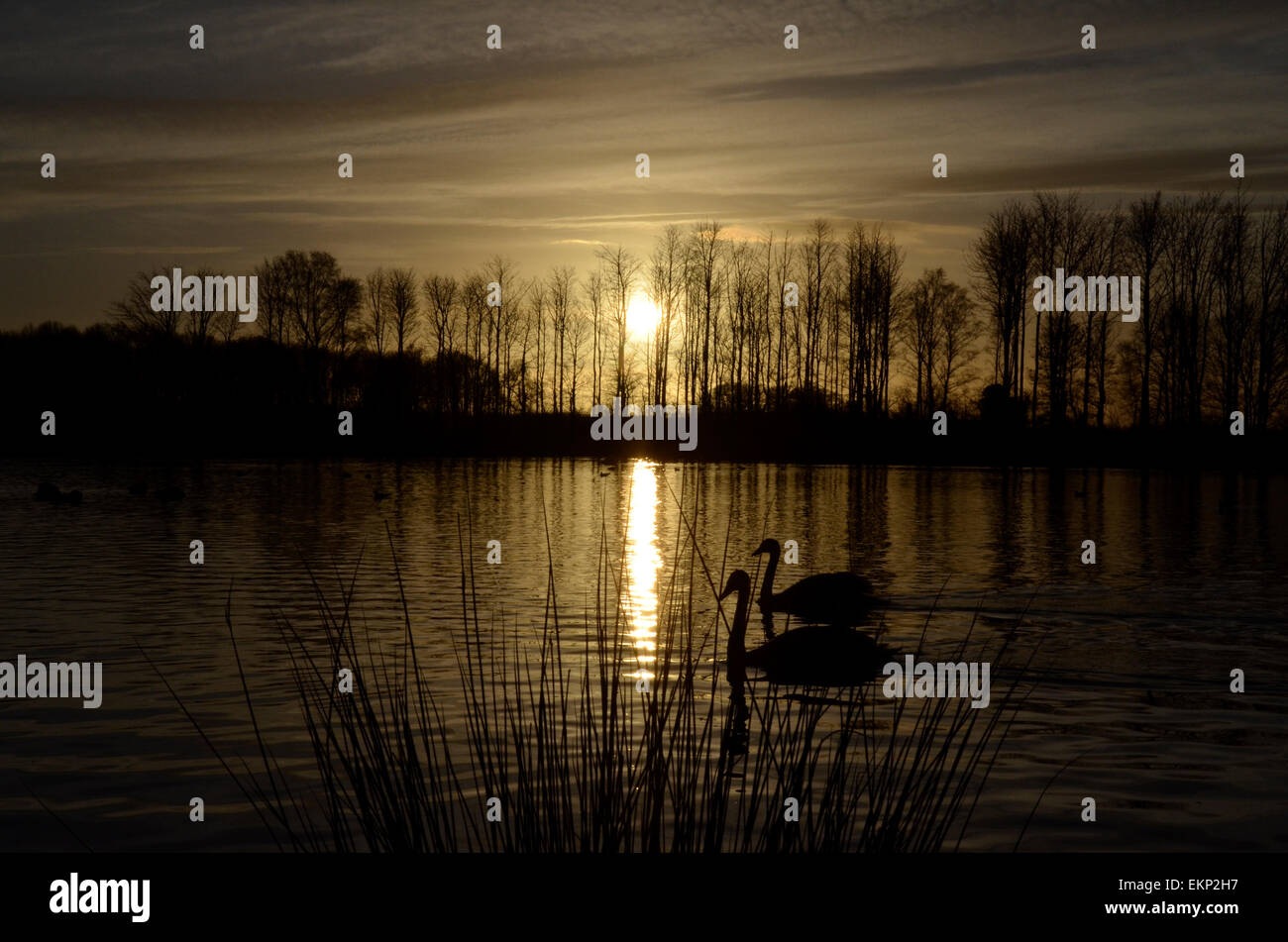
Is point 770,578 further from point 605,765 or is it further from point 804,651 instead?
point 605,765

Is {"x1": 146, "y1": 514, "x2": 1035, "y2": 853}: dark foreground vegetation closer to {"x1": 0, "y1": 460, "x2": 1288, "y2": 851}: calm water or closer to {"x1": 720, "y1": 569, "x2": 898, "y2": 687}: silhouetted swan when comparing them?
{"x1": 720, "y1": 569, "x2": 898, "y2": 687}: silhouetted swan

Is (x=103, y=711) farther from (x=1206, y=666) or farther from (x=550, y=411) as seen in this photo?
(x=550, y=411)

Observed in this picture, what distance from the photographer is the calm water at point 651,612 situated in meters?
8.38

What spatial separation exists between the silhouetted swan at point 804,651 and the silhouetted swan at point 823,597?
123 inches

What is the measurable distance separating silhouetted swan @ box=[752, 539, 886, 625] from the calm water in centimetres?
74

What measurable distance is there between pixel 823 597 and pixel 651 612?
2.46 meters

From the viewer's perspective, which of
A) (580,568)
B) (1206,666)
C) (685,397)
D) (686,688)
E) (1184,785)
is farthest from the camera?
(685,397)

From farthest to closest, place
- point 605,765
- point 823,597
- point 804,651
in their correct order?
point 823,597 < point 804,651 < point 605,765

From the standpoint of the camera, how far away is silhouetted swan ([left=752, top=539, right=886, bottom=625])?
1592cm

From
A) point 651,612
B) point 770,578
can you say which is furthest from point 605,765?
point 651,612

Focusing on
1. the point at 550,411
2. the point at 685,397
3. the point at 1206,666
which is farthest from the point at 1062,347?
the point at 1206,666

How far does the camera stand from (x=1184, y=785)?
888 centimetres

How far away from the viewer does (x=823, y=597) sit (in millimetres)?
16609

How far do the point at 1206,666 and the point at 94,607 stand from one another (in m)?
14.6
